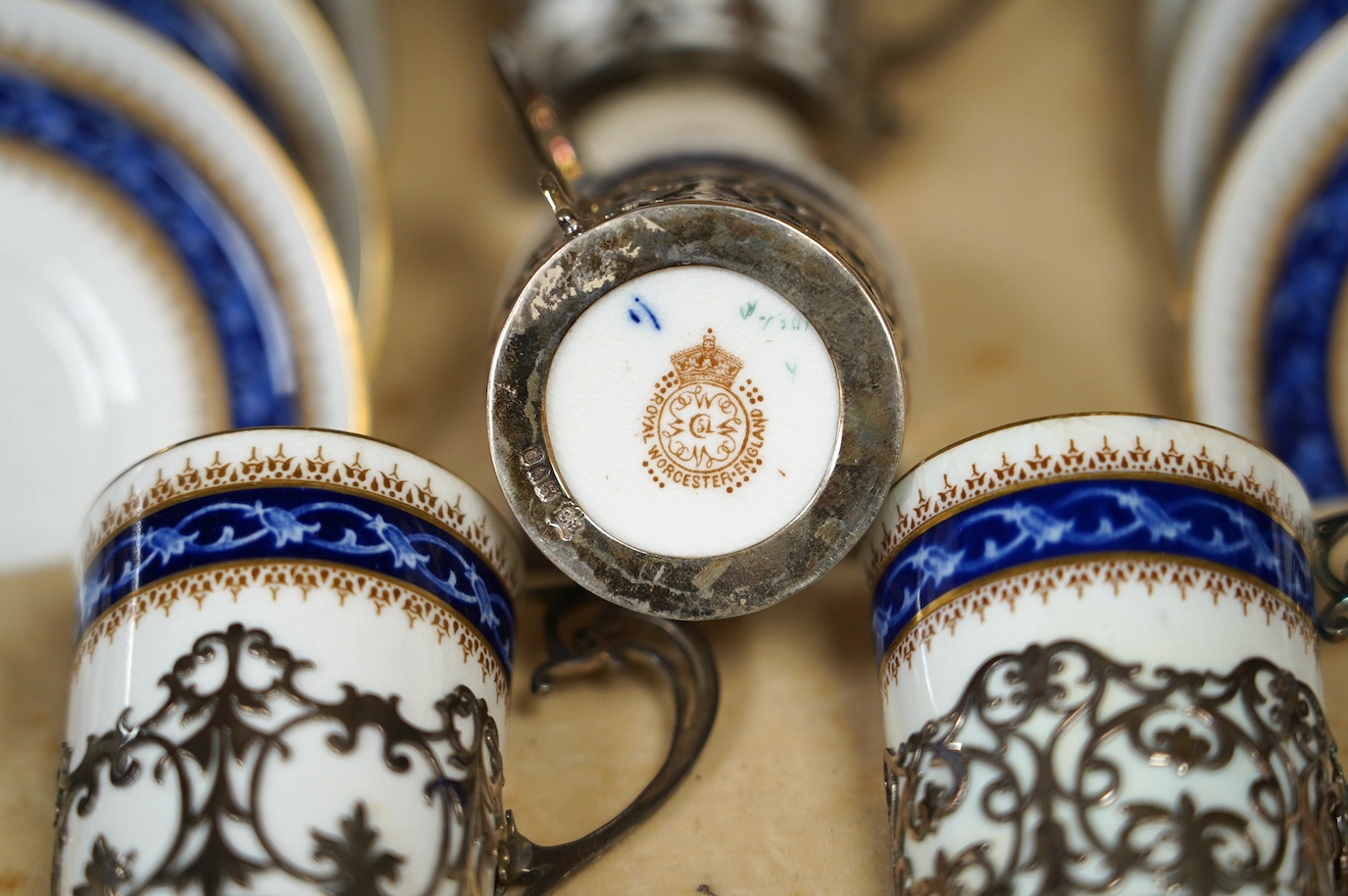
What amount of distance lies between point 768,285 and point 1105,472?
6.0 inches

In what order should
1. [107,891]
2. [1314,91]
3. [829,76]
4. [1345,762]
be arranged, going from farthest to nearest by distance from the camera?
[829,76] → [1314,91] → [1345,762] → [107,891]

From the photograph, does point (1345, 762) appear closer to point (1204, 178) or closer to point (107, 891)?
point (1204, 178)

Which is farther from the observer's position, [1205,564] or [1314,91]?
[1314,91]

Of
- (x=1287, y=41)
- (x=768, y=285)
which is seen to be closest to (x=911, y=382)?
(x=768, y=285)

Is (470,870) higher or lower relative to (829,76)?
lower

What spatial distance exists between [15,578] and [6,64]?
0.29 metres

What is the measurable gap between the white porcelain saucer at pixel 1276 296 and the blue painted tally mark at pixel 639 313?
0.35 metres

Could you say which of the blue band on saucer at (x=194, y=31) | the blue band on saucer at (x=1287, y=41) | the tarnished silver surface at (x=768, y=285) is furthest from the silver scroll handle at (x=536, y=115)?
the blue band on saucer at (x=1287, y=41)

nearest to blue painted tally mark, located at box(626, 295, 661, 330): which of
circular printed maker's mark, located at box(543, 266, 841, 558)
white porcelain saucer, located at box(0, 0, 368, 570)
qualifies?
circular printed maker's mark, located at box(543, 266, 841, 558)

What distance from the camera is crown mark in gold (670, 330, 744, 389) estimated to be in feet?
1.75

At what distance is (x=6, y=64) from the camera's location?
0.73 metres

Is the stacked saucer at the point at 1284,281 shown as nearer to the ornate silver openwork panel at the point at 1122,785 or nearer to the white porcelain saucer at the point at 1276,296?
the white porcelain saucer at the point at 1276,296

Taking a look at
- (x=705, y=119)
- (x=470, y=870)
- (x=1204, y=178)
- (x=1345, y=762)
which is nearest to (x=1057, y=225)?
(x=1204, y=178)

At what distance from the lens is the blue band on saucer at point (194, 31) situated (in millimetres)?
778
